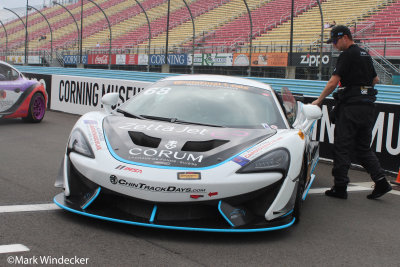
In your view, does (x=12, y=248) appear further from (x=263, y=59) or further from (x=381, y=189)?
(x=263, y=59)

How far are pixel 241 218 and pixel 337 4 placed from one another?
2926 centimetres

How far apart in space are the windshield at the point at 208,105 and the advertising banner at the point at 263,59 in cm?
1935

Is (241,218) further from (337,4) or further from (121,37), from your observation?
(121,37)

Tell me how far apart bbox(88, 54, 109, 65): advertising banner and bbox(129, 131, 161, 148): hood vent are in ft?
106

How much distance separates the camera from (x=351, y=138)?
19.0 ft

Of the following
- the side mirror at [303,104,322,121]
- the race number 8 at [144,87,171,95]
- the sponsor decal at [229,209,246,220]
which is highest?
the race number 8 at [144,87,171,95]

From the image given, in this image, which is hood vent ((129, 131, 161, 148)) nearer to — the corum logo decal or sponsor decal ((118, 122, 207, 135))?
sponsor decal ((118, 122, 207, 135))

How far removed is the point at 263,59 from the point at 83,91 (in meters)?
13.1

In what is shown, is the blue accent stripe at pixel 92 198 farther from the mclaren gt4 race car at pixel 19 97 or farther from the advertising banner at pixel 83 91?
the advertising banner at pixel 83 91

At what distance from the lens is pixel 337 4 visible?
3081 centimetres

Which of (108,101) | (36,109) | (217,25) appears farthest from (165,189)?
(217,25)

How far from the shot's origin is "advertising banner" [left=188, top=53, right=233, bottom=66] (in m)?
27.1

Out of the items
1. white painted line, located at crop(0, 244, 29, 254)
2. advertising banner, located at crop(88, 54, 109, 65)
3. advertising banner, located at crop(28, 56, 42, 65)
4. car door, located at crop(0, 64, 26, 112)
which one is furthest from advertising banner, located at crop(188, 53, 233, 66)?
white painted line, located at crop(0, 244, 29, 254)

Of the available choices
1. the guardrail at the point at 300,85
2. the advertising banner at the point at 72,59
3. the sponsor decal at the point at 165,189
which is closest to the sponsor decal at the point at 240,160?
the sponsor decal at the point at 165,189
